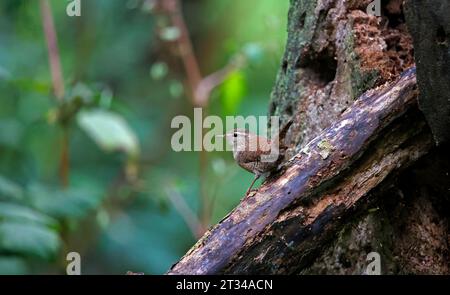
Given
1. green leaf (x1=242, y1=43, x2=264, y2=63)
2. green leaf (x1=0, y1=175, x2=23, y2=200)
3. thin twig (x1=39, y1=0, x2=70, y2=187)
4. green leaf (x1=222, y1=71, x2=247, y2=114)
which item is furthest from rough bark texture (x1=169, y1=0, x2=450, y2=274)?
green leaf (x1=0, y1=175, x2=23, y2=200)

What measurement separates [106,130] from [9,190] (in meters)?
0.60

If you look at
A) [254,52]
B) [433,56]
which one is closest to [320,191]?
[433,56]

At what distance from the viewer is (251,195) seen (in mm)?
2006

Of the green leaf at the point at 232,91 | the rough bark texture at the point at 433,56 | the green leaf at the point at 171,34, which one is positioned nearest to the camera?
the rough bark texture at the point at 433,56

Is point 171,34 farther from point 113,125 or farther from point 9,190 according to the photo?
point 9,190

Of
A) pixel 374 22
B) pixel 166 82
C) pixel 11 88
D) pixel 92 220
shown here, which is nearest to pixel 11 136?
pixel 11 88

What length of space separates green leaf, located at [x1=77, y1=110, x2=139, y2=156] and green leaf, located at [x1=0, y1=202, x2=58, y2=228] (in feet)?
1.68

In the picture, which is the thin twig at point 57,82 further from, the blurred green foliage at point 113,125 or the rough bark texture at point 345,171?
the rough bark texture at point 345,171

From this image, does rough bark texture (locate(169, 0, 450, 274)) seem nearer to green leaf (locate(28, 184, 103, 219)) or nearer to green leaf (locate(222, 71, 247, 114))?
green leaf (locate(222, 71, 247, 114))

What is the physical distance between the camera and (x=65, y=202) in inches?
144

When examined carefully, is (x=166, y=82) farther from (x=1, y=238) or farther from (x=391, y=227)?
(x=391, y=227)

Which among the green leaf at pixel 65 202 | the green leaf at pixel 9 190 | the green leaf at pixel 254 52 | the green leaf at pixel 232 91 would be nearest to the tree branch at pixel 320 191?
the green leaf at pixel 232 91

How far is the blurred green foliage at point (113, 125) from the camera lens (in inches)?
145
